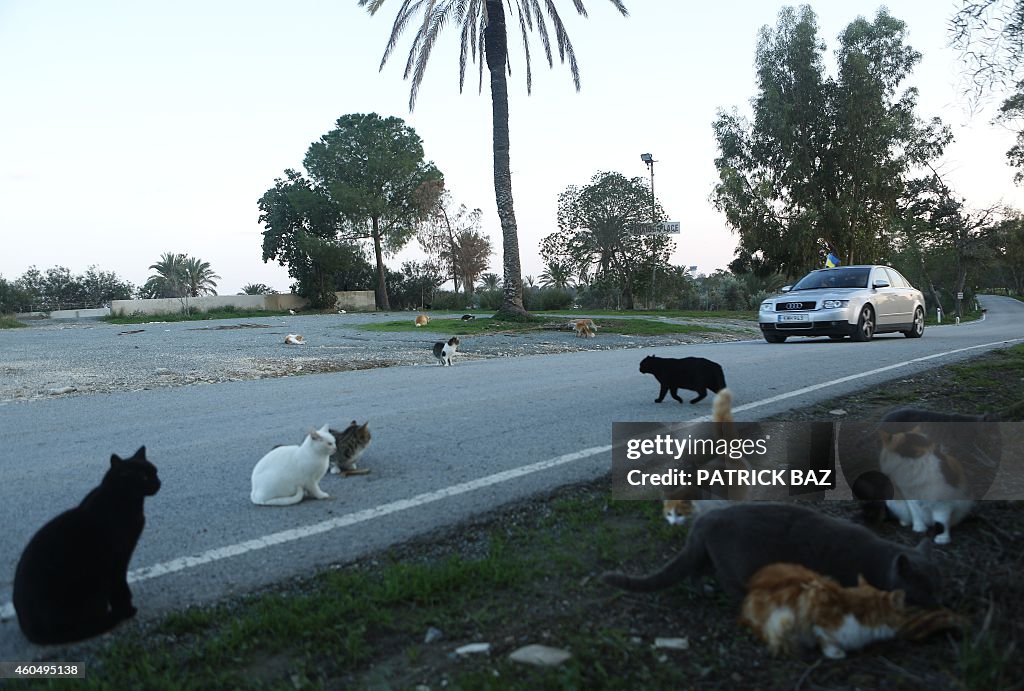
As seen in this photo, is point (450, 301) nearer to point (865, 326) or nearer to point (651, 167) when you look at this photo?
point (651, 167)

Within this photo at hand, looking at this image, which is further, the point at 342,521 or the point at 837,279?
the point at 837,279

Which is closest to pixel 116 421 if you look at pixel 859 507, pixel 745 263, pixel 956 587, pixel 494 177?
pixel 859 507

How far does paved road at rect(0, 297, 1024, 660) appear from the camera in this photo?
11.7 ft

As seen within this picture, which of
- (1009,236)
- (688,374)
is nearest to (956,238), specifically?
(1009,236)

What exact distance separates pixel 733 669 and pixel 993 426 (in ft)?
10.1

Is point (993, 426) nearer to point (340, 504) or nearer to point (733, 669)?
point (733, 669)

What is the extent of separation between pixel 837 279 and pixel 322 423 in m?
14.1

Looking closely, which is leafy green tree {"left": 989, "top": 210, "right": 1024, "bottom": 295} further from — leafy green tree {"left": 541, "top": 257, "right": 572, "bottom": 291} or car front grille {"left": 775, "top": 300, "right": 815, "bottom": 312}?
car front grille {"left": 775, "top": 300, "right": 815, "bottom": 312}

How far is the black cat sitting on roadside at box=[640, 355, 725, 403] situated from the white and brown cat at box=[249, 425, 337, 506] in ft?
13.4

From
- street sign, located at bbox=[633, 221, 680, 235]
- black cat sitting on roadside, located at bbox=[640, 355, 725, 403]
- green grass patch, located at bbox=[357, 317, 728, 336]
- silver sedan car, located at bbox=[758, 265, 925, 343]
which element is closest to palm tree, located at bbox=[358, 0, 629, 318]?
green grass patch, located at bbox=[357, 317, 728, 336]

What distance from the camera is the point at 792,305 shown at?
1627 centimetres

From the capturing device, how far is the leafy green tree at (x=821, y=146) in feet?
128

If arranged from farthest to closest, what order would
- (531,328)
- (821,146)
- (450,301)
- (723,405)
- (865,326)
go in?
1. (450,301)
2. (821,146)
3. (531,328)
4. (865,326)
5. (723,405)

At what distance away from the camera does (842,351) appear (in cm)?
1310
